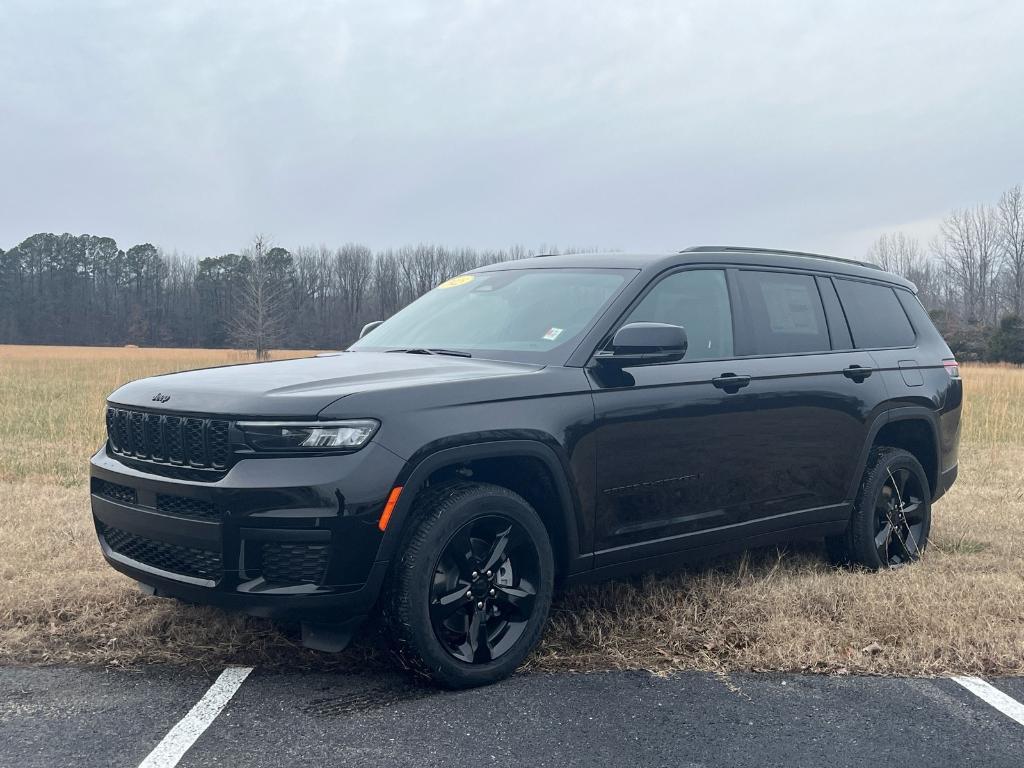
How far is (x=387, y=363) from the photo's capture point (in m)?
4.12

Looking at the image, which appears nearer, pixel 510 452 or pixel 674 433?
pixel 510 452

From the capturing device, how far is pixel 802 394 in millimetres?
4840

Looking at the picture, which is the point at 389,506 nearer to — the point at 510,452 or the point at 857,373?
the point at 510,452

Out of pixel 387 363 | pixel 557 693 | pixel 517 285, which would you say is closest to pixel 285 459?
pixel 387 363

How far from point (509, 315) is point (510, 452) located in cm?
114

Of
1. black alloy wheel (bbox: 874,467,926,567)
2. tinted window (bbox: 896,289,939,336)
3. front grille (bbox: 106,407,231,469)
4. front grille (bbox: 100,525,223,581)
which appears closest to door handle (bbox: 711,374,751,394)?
black alloy wheel (bbox: 874,467,926,567)

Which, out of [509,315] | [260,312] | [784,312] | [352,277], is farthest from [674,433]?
[352,277]

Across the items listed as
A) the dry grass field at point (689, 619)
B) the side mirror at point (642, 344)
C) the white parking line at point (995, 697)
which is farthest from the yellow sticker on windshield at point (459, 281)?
the white parking line at point (995, 697)

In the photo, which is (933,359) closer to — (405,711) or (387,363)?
(387,363)

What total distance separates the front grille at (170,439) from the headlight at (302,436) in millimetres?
136

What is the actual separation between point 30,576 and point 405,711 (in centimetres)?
266

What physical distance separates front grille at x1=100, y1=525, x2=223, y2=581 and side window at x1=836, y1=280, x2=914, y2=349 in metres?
3.87

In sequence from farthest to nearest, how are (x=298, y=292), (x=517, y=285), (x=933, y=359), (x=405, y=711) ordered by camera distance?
(x=298, y=292), (x=933, y=359), (x=517, y=285), (x=405, y=711)

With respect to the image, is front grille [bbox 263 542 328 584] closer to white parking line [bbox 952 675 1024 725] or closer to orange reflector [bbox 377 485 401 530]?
orange reflector [bbox 377 485 401 530]
